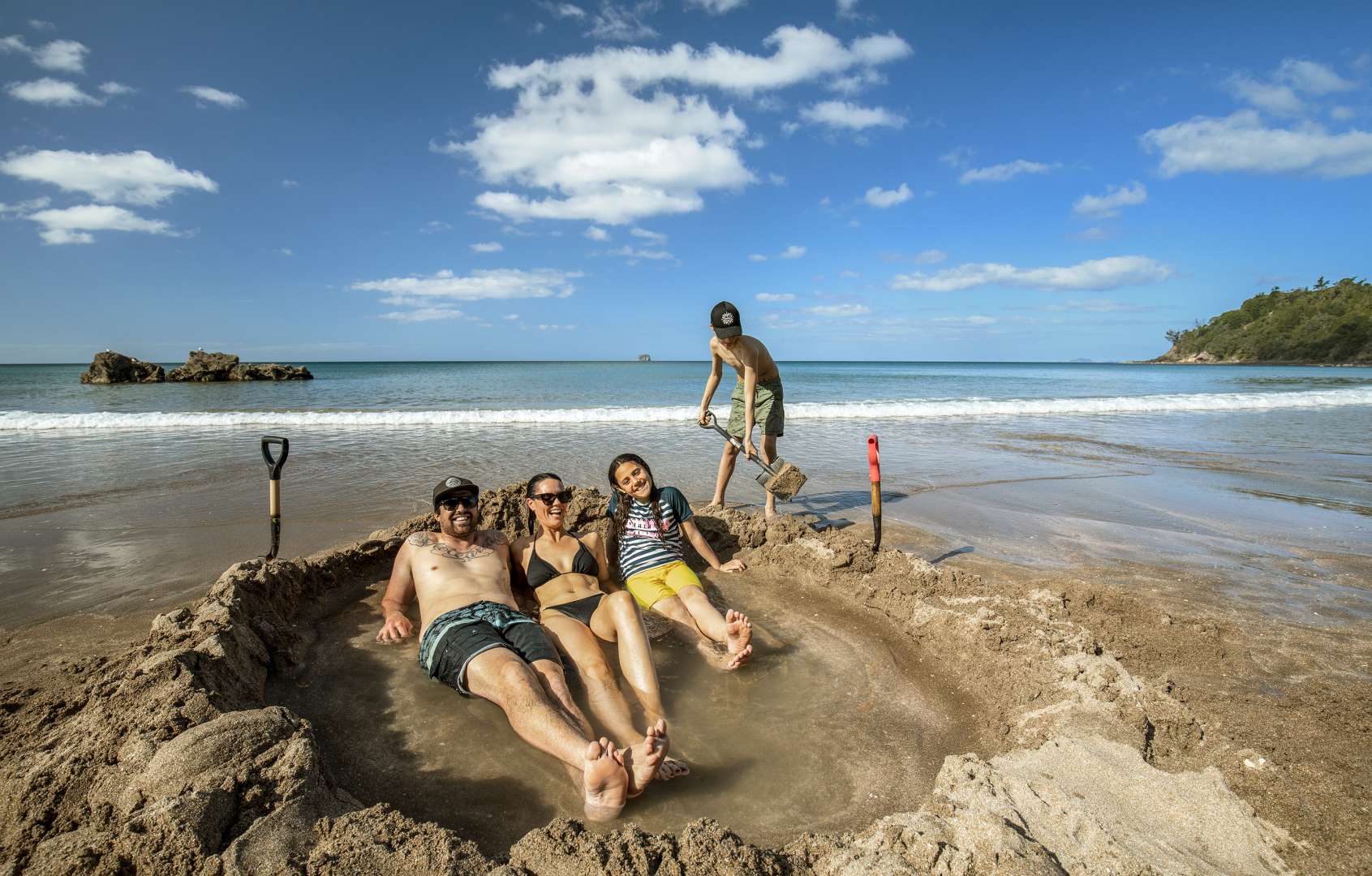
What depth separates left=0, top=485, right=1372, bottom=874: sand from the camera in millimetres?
2002

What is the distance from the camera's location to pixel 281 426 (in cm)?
1467

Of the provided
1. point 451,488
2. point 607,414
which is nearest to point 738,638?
point 451,488

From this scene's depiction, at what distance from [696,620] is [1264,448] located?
13.2 metres

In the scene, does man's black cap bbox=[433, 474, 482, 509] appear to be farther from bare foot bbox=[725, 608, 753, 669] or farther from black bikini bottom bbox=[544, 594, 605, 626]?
bare foot bbox=[725, 608, 753, 669]

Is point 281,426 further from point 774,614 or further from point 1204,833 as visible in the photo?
point 1204,833

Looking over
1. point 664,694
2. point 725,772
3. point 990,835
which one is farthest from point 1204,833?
point 664,694

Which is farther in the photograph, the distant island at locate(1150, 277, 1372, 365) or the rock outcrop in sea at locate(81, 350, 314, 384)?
the distant island at locate(1150, 277, 1372, 365)

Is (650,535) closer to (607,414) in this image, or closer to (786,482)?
(786,482)

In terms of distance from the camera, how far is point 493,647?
10.5 feet

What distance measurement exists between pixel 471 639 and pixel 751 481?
569 cm

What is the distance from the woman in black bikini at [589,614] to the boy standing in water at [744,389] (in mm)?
2392

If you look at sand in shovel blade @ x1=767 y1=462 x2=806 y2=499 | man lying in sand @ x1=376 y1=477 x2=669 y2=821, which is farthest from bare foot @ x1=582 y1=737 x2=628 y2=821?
sand in shovel blade @ x1=767 y1=462 x2=806 y2=499

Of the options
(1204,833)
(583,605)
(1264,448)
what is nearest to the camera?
(1204,833)

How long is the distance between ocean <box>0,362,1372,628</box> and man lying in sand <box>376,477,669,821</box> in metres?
2.38
